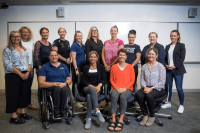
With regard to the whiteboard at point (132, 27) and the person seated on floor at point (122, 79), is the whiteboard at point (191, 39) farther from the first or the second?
the person seated on floor at point (122, 79)

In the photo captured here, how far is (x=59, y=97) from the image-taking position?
2.21 meters

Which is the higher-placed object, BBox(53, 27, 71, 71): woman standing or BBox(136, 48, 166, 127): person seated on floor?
BBox(53, 27, 71, 71): woman standing

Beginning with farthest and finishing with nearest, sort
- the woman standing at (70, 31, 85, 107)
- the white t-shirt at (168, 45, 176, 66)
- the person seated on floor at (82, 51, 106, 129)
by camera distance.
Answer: the white t-shirt at (168, 45, 176, 66)
the woman standing at (70, 31, 85, 107)
the person seated on floor at (82, 51, 106, 129)

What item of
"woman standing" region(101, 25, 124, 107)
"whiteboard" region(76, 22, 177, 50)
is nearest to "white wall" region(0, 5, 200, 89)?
"whiteboard" region(76, 22, 177, 50)

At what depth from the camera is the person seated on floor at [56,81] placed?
220 centimetres

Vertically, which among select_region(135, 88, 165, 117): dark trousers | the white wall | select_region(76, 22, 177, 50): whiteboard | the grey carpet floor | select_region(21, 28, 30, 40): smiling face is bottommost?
the grey carpet floor

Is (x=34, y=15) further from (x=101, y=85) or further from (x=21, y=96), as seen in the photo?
(x=101, y=85)

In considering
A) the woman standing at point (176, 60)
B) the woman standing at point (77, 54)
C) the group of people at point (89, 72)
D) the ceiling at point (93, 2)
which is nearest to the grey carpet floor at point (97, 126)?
the group of people at point (89, 72)

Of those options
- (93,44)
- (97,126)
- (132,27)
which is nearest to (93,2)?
(132,27)

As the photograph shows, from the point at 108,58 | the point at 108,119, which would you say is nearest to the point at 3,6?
the point at 108,58

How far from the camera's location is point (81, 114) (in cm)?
278

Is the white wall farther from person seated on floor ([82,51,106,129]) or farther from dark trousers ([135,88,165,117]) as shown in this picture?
dark trousers ([135,88,165,117])

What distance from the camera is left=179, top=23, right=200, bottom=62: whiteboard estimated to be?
4441 millimetres

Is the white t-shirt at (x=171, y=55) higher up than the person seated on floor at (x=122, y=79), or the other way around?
the white t-shirt at (x=171, y=55)
